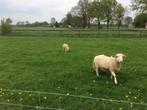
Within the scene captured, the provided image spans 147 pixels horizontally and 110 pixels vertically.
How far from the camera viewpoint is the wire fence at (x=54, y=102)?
951 centimetres

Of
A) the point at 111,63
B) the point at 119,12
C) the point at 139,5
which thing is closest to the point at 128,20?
the point at 119,12

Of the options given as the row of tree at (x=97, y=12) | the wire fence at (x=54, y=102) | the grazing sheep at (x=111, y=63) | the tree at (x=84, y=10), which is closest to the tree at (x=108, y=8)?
the row of tree at (x=97, y=12)

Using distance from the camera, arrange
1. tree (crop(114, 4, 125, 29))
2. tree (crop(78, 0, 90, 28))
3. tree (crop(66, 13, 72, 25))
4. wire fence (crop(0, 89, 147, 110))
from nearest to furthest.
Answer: wire fence (crop(0, 89, 147, 110)) → tree (crop(114, 4, 125, 29)) → tree (crop(78, 0, 90, 28)) → tree (crop(66, 13, 72, 25))

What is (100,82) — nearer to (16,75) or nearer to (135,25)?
(16,75)

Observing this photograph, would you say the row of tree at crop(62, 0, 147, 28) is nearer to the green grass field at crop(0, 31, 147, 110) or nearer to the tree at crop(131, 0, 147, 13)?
the tree at crop(131, 0, 147, 13)

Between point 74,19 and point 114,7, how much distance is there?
40.1 feet

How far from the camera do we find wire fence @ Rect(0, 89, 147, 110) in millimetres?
9508

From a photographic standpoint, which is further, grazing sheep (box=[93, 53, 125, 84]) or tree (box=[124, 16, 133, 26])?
tree (box=[124, 16, 133, 26])

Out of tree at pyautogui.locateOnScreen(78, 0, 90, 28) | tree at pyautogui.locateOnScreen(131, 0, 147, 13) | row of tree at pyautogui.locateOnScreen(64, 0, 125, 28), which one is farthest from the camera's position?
tree at pyautogui.locateOnScreen(78, 0, 90, 28)

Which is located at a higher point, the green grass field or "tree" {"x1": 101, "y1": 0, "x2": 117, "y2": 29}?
"tree" {"x1": 101, "y1": 0, "x2": 117, "y2": 29}

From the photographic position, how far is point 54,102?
403 inches

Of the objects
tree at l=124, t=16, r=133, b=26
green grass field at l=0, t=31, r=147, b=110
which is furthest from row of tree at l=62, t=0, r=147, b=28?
green grass field at l=0, t=31, r=147, b=110

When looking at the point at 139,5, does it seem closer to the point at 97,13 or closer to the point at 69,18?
the point at 97,13

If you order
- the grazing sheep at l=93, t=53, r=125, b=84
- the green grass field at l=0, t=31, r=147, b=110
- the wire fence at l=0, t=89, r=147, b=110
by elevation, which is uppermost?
the grazing sheep at l=93, t=53, r=125, b=84
